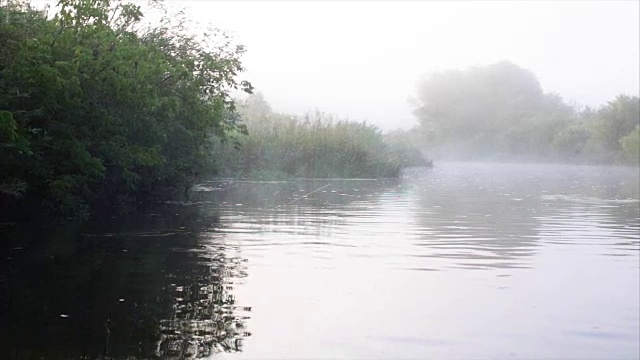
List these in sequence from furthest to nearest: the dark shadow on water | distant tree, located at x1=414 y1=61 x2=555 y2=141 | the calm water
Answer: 1. distant tree, located at x1=414 y1=61 x2=555 y2=141
2. the calm water
3. the dark shadow on water

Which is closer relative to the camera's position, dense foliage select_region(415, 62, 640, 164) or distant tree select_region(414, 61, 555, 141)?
dense foliage select_region(415, 62, 640, 164)

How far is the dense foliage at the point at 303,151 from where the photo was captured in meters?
36.0

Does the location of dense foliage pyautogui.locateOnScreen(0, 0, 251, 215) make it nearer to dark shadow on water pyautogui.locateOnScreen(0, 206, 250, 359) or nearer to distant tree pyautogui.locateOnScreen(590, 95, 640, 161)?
dark shadow on water pyautogui.locateOnScreen(0, 206, 250, 359)

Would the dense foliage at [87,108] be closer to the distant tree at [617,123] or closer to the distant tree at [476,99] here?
the distant tree at [617,123]

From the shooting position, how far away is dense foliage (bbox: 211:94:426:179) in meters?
36.0

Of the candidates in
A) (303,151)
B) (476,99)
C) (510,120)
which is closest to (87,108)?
(303,151)

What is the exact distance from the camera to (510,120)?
310 ft

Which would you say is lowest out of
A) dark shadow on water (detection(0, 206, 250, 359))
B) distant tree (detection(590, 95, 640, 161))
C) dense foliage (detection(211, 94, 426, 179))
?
dark shadow on water (detection(0, 206, 250, 359))

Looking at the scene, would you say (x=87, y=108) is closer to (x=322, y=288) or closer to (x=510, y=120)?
(x=322, y=288)

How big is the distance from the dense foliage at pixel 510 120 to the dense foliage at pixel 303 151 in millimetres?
36235

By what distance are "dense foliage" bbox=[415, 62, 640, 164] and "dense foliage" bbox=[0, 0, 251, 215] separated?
54.2m

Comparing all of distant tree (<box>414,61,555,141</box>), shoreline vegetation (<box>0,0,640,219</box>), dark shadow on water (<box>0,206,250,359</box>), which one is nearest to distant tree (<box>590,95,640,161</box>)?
distant tree (<box>414,61,555,141</box>)

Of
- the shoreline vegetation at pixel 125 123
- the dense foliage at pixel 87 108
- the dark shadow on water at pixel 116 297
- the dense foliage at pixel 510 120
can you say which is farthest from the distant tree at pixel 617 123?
the dark shadow on water at pixel 116 297

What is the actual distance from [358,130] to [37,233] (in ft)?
86.6
